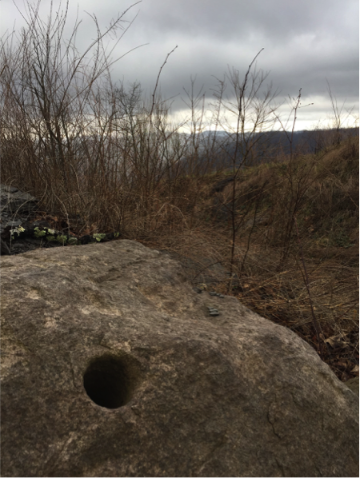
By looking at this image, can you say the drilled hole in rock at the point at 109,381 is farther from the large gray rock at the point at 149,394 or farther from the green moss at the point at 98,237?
the green moss at the point at 98,237

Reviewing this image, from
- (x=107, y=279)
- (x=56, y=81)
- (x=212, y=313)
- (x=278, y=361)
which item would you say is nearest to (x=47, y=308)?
(x=107, y=279)

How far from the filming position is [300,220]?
6.65m

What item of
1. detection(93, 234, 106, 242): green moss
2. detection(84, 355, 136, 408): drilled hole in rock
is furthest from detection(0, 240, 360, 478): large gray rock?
detection(93, 234, 106, 242): green moss

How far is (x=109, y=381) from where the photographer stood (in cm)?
123

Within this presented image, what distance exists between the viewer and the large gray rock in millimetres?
958

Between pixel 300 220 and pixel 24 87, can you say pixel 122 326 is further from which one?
pixel 300 220

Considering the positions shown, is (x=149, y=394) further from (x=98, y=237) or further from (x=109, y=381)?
(x=98, y=237)

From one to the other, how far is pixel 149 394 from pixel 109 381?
200 mm

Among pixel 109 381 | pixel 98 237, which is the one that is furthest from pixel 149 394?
pixel 98 237

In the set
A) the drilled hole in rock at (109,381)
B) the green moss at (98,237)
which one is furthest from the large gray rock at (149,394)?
the green moss at (98,237)

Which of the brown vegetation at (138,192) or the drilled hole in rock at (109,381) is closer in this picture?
the drilled hole in rock at (109,381)

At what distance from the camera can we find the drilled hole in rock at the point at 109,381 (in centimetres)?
116

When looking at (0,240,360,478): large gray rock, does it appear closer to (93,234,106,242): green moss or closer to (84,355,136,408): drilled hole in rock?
(84,355,136,408): drilled hole in rock

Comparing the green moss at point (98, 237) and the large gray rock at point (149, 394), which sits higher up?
the green moss at point (98, 237)
